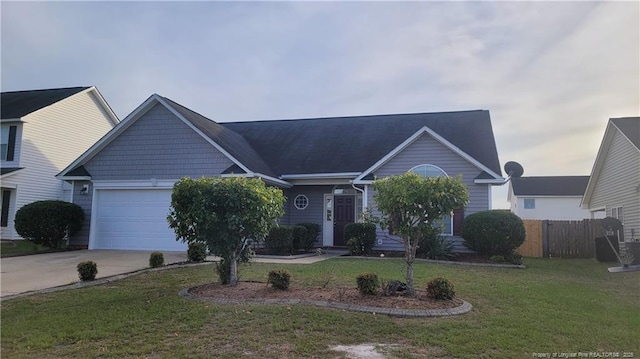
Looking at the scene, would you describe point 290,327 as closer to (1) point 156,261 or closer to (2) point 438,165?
(1) point 156,261

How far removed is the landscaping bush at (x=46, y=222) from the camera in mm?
15625

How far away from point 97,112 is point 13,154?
5.89 m

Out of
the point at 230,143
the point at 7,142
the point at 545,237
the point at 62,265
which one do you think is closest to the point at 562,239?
the point at 545,237

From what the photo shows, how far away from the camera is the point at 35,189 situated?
20.7 metres

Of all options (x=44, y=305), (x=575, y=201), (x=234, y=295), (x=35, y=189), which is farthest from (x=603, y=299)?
(x=575, y=201)

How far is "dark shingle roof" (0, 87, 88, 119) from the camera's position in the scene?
20.6 m

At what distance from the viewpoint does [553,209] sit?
33875mm

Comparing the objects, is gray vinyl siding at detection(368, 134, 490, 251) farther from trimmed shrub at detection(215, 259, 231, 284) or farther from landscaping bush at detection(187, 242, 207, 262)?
trimmed shrub at detection(215, 259, 231, 284)

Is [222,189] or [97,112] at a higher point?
[97,112]

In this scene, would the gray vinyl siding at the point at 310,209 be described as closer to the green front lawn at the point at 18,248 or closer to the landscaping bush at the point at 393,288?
the green front lawn at the point at 18,248

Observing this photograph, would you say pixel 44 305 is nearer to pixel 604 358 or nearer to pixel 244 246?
pixel 244 246

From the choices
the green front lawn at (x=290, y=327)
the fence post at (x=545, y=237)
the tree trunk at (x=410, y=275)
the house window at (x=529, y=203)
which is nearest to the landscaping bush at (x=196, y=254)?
the green front lawn at (x=290, y=327)

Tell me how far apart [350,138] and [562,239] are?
9574 millimetres

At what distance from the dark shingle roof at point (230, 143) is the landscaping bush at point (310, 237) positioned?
267 cm
